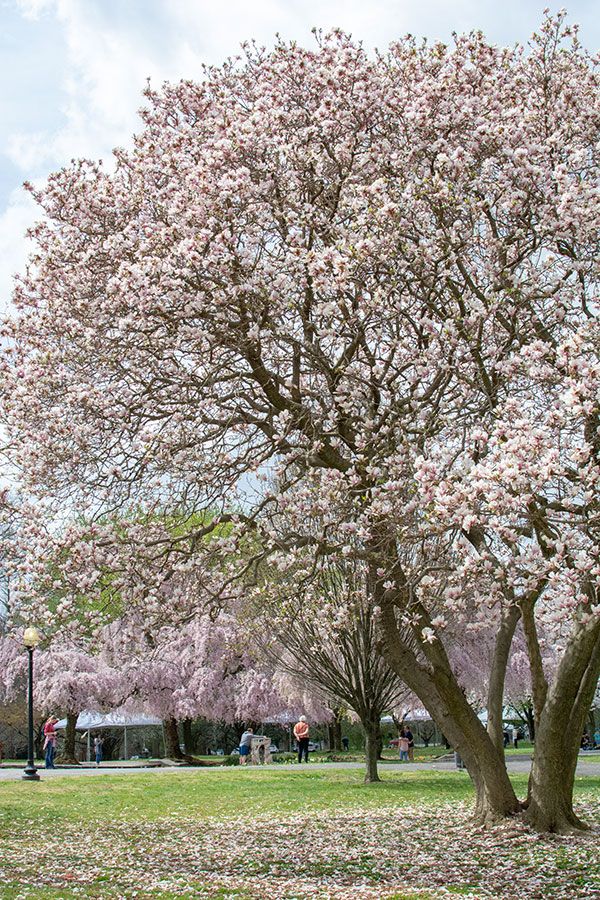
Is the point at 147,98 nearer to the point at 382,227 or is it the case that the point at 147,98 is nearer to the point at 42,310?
the point at 42,310

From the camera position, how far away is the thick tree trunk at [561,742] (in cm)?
960

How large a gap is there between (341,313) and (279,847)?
533cm

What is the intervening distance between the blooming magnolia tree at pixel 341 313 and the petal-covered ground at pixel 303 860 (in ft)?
3.69

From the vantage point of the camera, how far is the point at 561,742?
32.2 ft

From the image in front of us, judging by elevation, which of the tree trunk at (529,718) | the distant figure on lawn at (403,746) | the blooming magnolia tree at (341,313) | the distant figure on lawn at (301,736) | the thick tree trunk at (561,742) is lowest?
the tree trunk at (529,718)

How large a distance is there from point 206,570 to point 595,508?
4873 millimetres

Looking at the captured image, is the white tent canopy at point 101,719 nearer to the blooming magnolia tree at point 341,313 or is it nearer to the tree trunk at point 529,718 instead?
the tree trunk at point 529,718

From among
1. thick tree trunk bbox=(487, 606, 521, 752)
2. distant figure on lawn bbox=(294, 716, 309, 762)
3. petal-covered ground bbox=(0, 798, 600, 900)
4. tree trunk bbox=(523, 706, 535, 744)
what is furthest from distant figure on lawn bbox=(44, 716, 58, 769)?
tree trunk bbox=(523, 706, 535, 744)

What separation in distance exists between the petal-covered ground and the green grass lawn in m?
0.02

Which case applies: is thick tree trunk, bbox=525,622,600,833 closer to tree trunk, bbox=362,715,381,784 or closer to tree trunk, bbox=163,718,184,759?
tree trunk, bbox=362,715,381,784

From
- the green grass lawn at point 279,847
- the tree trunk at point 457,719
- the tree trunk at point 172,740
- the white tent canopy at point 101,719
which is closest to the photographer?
the green grass lawn at point 279,847

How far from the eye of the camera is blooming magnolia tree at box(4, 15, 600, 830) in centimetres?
850

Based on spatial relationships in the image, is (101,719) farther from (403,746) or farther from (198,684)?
(403,746)

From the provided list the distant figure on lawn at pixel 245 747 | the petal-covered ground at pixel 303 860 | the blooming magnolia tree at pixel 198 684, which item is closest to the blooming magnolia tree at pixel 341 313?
the petal-covered ground at pixel 303 860
